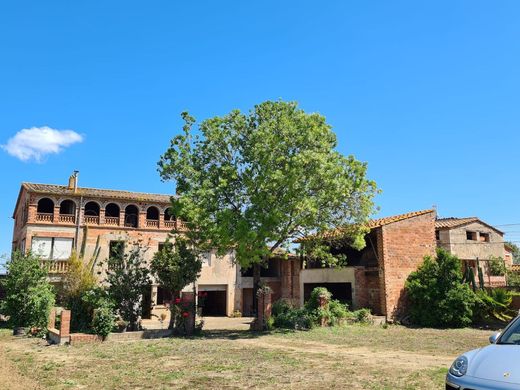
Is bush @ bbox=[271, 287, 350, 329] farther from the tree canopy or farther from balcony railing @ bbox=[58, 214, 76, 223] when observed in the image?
balcony railing @ bbox=[58, 214, 76, 223]

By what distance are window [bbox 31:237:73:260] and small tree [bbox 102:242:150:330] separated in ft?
49.4

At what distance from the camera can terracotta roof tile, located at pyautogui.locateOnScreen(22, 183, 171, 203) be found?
32.0 m

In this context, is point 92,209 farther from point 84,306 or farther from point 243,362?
point 243,362

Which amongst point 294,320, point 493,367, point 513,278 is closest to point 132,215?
point 294,320

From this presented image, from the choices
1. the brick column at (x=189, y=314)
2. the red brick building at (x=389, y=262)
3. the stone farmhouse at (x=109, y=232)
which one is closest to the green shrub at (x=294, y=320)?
the red brick building at (x=389, y=262)

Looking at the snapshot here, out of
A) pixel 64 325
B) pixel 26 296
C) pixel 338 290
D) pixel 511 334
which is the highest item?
pixel 338 290

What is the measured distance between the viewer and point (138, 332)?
17.5 meters

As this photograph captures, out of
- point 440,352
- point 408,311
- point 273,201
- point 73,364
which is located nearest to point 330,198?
point 273,201

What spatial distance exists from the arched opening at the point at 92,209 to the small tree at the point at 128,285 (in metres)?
16.7

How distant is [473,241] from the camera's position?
36.2 m

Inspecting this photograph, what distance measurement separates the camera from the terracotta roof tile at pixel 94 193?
32.0 meters

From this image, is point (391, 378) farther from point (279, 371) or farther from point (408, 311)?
point (408, 311)

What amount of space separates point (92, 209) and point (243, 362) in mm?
25948

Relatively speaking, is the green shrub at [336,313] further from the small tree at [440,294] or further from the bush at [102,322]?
the bush at [102,322]
